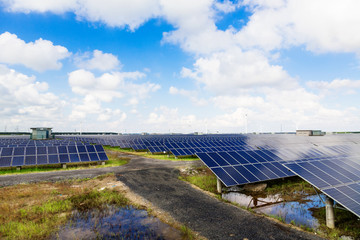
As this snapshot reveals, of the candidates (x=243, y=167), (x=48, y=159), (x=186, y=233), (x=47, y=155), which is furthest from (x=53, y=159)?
(x=243, y=167)

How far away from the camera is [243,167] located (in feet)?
55.4

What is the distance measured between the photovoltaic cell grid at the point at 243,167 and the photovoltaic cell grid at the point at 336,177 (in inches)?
164

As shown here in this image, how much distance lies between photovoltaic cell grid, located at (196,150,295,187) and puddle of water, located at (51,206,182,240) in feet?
21.0

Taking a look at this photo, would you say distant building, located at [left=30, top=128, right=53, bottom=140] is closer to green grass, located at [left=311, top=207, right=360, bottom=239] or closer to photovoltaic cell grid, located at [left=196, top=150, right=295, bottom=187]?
photovoltaic cell grid, located at [left=196, top=150, right=295, bottom=187]

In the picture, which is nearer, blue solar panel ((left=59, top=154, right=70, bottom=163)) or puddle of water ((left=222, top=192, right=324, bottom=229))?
puddle of water ((left=222, top=192, right=324, bottom=229))

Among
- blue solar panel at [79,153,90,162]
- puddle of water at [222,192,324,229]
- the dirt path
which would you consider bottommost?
puddle of water at [222,192,324,229]

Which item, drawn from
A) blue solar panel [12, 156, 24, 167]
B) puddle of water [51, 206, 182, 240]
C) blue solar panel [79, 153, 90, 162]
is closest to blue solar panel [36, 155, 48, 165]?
blue solar panel [12, 156, 24, 167]

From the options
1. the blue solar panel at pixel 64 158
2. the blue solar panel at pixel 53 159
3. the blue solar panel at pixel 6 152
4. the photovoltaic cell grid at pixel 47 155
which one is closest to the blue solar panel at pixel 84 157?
the photovoltaic cell grid at pixel 47 155

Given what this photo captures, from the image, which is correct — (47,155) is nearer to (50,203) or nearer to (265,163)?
(50,203)

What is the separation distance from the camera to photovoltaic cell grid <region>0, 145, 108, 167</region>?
22822 millimetres

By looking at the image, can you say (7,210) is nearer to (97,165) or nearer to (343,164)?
(97,165)

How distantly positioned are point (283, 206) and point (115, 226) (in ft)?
→ 35.5

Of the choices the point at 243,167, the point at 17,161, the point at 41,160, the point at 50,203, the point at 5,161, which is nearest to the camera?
the point at 50,203

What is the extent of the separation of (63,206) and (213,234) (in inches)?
377
